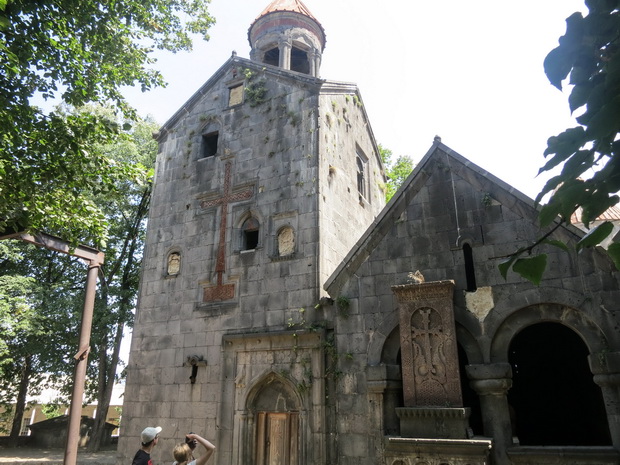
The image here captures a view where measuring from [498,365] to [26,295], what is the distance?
22363mm

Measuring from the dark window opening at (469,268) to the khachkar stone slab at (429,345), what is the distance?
0.51 meters

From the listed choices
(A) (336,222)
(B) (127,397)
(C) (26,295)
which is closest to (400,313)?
(A) (336,222)

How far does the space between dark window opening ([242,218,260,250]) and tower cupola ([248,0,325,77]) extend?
24.3 feet

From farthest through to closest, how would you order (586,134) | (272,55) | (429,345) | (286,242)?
1. (272,55)
2. (286,242)
3. (429,345)
4. (586,134)

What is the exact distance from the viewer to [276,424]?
1113cm

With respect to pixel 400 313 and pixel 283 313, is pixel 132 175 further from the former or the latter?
pixel 400 313

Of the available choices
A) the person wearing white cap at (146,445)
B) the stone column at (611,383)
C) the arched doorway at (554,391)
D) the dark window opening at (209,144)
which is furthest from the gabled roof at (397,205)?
the dark window opening at (209,144)

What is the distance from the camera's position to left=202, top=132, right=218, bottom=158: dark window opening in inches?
591

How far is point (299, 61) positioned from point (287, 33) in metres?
1.94

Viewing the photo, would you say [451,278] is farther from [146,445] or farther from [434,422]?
[146,445]

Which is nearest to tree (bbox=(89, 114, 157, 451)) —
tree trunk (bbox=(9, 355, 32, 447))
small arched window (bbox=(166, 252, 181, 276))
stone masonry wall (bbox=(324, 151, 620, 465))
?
tree trunk (bbox=(9, 355, 32, 447))

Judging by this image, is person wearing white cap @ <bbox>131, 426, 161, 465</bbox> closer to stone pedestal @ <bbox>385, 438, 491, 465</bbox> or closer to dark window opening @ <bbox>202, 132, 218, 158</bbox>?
stone pedestal @ <bbox>385, 438, 491, 465</bbox>

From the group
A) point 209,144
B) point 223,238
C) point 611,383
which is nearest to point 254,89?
point 209,144

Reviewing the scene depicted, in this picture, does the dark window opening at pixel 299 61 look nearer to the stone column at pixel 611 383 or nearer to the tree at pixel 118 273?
the tree at pixel 118 273
